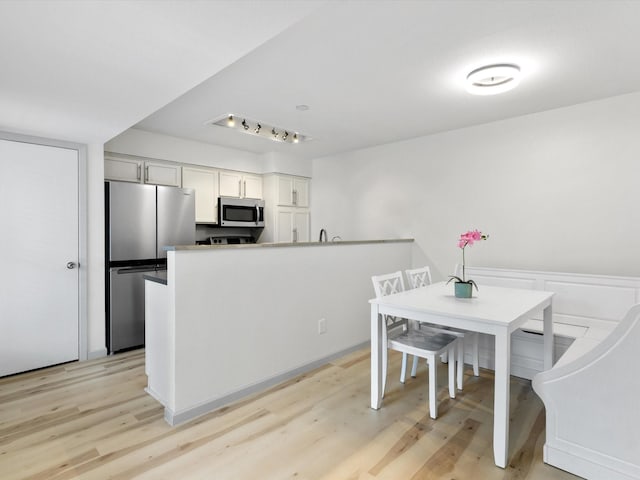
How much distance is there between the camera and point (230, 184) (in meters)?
4.66

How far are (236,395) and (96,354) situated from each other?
69.9 inches

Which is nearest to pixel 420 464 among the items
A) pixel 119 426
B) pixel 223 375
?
pixel 223 375

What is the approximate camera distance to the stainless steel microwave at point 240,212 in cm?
446

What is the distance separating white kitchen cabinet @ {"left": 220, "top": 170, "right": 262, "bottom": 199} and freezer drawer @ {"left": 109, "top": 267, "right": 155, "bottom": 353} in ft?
5.08

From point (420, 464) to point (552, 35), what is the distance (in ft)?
8.09

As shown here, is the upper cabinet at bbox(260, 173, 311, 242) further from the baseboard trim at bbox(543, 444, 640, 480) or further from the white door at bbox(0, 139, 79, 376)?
the baseboard trim at bbox(543, 444, 640, 480)

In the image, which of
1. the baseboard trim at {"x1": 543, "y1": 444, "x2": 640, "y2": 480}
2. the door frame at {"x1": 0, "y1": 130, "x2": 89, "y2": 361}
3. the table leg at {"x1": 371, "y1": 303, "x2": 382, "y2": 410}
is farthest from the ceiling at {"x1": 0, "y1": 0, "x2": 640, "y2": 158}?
the baseboard trim at {"x1": 543, "y1": 444, "x2": 640, "y2": 480}

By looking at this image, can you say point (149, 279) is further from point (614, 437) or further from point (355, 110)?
point (614, 437)

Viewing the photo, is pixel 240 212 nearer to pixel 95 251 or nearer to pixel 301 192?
pixel 301 192

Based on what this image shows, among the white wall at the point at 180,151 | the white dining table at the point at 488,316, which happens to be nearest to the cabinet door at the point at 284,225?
the white wall at the point at 180,151

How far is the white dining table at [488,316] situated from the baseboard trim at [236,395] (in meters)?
0.77

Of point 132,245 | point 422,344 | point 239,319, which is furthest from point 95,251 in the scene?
point 422,344

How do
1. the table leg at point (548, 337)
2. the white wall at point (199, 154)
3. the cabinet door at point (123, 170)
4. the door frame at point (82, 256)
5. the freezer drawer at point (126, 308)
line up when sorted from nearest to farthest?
the table leg at point (548, 337), the door frame at point (82, 256), the freezer drawer at point (126, 308), the cabinet door at point (123, 170), the white wall at point (199, 154)

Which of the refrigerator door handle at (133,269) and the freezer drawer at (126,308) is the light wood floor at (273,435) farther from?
the refrigerator door handle at (133,269)
